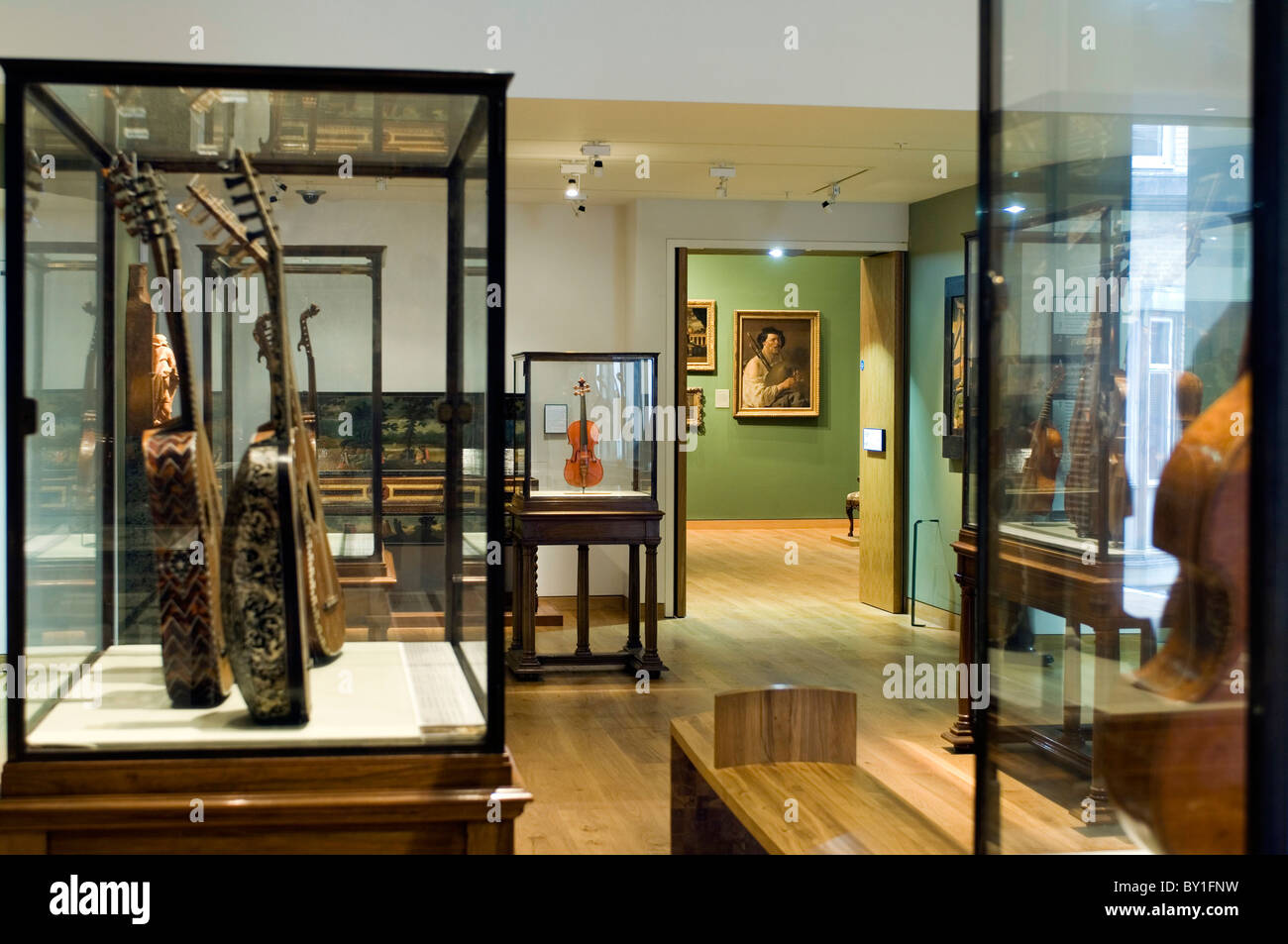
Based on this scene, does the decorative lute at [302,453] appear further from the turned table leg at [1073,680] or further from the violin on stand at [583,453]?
the violin on stand at [583,453]

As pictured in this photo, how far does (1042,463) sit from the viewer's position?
1483 millimetres

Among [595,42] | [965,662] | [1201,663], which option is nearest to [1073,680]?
[1201,663]

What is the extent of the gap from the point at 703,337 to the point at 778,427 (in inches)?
54.4

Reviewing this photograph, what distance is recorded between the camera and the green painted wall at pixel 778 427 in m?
15.1

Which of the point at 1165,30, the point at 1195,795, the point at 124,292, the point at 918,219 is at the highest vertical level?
the point at 918,219

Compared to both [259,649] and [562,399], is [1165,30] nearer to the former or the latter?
[259,649]

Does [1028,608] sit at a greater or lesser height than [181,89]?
lesser

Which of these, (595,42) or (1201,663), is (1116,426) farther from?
(595,42)

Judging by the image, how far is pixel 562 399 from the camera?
23.1ft

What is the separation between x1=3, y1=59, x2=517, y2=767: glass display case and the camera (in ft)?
6.84

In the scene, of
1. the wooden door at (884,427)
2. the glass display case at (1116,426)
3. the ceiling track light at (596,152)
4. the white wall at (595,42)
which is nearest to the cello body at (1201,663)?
the glass display case at (1116,426)

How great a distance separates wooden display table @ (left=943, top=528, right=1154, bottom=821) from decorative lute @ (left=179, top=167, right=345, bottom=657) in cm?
120
